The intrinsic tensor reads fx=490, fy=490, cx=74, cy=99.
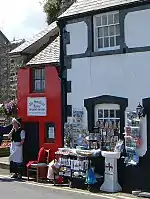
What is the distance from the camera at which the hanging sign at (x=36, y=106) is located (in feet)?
54.1

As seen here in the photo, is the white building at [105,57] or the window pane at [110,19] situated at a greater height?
the window pane at [110,19]

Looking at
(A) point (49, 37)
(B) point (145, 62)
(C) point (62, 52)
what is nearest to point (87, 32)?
(C) point (62, 52)

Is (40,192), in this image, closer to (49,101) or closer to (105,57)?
(49,101)

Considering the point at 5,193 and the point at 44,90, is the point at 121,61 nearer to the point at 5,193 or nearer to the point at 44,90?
the point at 44,90

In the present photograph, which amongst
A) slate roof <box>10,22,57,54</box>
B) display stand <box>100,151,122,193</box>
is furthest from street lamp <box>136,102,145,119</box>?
slate roof <box>10,22,57,54</box>

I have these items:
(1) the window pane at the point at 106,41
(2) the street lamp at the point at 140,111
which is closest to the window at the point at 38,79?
(1) the window pane at the point at 106,41

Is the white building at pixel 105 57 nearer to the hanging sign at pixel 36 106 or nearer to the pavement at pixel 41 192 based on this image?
the hanging sign at pixel 36 106

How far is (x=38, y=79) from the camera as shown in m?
16.9

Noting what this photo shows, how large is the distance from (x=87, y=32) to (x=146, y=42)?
7.13 feet

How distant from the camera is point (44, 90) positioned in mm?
16547

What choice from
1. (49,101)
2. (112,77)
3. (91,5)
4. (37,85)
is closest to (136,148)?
(112,77)

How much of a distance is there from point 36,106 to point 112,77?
3748mm

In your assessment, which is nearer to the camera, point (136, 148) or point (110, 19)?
point (136, 148)

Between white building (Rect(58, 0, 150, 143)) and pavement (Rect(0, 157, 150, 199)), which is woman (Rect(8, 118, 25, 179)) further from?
white building (Rect(58, 0, 150, 143))
